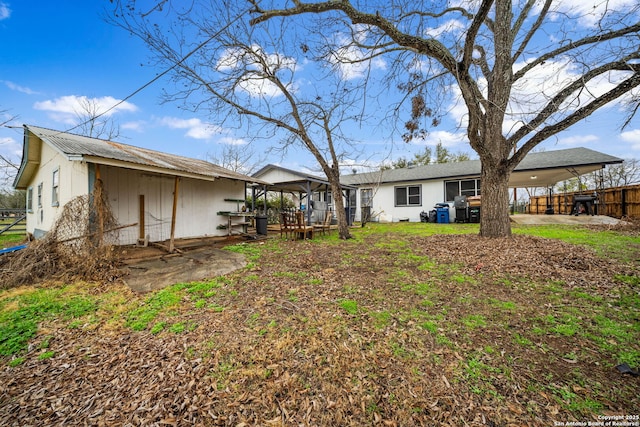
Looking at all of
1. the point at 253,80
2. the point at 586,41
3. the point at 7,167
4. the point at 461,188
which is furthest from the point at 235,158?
the point at 586,41

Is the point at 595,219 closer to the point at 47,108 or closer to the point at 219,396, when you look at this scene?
the point at 219,396

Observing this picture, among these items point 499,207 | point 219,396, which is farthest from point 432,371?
point 499,207

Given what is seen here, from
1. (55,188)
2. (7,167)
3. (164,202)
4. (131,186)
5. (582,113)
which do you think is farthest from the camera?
(7,167)

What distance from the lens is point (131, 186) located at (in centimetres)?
766

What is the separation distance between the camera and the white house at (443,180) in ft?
42.1

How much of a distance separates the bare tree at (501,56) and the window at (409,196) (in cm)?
1029

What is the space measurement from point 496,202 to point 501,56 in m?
3.98

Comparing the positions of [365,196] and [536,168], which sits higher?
[536,168]

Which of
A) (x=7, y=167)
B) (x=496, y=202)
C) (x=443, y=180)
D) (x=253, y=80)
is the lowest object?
(x=496, y=202)

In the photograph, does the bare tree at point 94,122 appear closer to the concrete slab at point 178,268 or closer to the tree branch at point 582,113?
the concrete slab at point 178,268

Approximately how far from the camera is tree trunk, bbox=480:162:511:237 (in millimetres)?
6910

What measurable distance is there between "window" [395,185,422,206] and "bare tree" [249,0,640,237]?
10.3 m

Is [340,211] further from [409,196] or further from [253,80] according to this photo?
[409,196]

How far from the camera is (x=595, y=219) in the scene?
1129 centimetres
